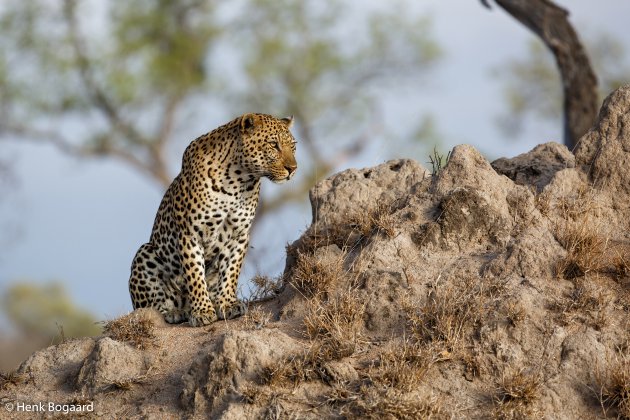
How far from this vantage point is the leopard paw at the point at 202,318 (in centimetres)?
901

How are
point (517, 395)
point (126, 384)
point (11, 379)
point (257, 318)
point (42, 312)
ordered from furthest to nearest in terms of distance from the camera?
point (42, 312), point (257, 318), point (11, 379), point (126, 384), point (517, 395)

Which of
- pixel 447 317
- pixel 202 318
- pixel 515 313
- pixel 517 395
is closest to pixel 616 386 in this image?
pixel 517 395

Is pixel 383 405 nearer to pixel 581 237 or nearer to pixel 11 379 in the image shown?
pixel 581 237

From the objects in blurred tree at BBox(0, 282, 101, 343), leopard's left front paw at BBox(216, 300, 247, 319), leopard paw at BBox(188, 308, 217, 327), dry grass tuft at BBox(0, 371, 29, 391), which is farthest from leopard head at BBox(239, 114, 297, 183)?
blurred tree at BBox(0, 282, 101, 343)

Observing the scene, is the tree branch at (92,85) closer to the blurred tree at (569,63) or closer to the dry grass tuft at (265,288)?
the blurred tree at (569,63)

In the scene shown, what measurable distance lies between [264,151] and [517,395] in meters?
3.65

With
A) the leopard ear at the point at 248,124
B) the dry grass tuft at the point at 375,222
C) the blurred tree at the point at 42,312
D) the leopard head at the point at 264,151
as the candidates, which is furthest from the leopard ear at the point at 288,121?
the blurred tree at the point at 42,312

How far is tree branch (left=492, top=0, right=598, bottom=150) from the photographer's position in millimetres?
15750

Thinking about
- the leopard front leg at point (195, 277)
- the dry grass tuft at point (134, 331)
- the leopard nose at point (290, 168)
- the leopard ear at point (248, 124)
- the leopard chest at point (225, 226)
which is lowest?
the dry grass tuft at point (134, 331)

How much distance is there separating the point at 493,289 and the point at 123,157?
62.0 feet

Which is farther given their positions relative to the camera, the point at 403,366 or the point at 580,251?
the point at 580,251

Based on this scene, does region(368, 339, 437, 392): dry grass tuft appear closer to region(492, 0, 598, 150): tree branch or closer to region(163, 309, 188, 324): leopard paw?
region(163, 309, 188, 324): leopard paw

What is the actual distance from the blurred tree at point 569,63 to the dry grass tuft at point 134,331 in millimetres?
9252

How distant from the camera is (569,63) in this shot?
15852 millimetres
